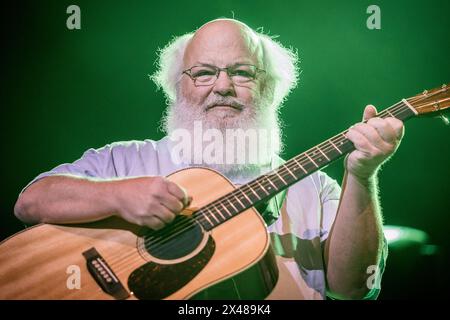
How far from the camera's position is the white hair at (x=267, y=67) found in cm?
228

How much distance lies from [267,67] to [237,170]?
0.76 m

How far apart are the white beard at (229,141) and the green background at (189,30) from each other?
0.51 m

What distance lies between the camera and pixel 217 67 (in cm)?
202

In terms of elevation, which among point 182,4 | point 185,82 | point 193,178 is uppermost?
point 182,4

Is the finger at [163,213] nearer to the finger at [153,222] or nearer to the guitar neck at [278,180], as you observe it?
the finger at [153,222]

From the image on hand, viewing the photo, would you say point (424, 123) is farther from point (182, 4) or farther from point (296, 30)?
point (182, 4)

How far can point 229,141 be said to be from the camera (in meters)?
1.93

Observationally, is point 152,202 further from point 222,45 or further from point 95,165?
point 222,45

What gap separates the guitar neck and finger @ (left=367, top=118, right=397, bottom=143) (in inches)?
4.1

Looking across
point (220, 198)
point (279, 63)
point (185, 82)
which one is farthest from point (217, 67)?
point (220, 198)

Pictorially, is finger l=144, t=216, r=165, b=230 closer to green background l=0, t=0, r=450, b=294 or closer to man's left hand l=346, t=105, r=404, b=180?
man's left hand l=346, t=105, r=404, b=180

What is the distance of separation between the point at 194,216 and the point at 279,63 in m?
1.46

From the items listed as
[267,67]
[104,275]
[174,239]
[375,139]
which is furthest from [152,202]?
[267,67]

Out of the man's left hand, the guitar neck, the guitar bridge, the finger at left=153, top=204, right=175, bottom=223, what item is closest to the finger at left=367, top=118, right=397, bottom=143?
the man's left hand
